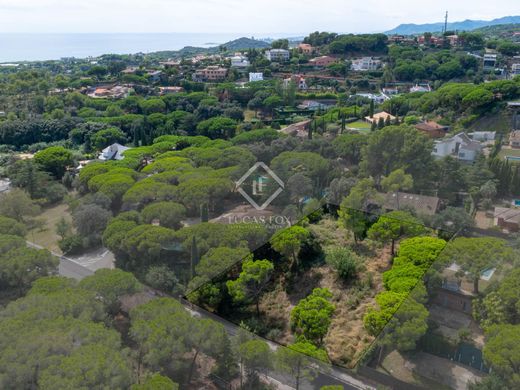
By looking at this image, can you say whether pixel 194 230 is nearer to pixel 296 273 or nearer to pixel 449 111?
pixel 296 273

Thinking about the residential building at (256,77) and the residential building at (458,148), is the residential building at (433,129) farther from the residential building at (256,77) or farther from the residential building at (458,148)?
the residential building at (256,77)

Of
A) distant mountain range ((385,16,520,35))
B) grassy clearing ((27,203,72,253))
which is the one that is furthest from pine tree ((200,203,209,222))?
distant mountain range ((385,16,520,35))

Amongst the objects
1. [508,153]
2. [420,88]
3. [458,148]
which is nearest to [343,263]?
[458,148]

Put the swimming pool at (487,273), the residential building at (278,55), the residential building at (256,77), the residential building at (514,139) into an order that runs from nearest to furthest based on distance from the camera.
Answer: the swimming pool at (487,273) → the residential building at (514,139) → the residential building at (256,77) → the residential building at (278,55)

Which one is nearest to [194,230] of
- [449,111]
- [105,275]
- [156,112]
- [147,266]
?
[147,266]

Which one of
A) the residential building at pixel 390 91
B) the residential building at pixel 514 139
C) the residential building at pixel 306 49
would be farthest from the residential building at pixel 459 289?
the residential building at pixel 306 49

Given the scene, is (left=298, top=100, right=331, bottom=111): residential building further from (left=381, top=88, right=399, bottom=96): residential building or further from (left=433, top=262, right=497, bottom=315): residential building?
(left=433, top=262, right=497, bottom=315): residential building

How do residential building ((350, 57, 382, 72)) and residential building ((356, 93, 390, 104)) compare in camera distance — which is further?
residential building ((350, 57, 382, 72))

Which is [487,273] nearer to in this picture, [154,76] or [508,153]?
[508,153]
